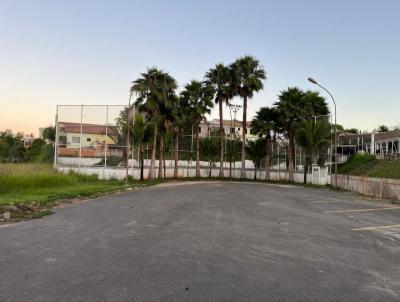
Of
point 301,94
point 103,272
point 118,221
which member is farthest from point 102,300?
point 301,94

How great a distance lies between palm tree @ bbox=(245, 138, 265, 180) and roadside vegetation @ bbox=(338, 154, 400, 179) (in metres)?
10.8

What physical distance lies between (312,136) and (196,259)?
133 feet

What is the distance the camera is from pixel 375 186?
29.2 m

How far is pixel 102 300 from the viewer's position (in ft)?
17.6

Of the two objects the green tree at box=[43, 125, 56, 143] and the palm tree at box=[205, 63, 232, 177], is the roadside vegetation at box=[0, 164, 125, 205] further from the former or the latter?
the green tree at box=[43, 125, 56, 143]

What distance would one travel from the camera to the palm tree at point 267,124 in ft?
171

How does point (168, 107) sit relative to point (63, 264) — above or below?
above

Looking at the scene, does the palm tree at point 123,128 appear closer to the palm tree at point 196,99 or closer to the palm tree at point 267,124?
the palm tree at point 196,99

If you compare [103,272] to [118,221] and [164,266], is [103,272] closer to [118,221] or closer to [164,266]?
[164,266]

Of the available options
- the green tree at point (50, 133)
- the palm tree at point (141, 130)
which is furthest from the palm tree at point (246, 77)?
the green tree at point (50, 133)

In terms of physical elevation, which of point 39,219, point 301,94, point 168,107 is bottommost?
point 39,219

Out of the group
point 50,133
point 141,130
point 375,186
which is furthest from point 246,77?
point 50,133

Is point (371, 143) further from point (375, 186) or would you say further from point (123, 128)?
point (123, 128)

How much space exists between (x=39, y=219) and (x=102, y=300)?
906cm
